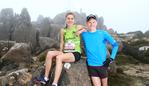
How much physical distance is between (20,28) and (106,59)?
60162mm

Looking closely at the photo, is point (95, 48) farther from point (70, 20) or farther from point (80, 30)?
point (70, 20)

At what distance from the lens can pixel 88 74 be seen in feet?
31.1

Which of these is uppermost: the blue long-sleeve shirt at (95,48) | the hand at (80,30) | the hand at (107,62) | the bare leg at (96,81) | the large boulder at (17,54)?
the hand at (80,30)

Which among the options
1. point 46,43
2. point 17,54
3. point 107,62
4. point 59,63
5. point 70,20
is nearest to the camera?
point 59,63

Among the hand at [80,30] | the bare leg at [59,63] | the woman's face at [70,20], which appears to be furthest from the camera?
the woman's face at [70,20]

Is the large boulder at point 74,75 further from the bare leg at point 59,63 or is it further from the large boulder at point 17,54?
the large boulder at point 17,54

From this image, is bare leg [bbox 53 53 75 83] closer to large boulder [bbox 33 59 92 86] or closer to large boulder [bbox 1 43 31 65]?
large boulder [bbox 33 59 92 86]

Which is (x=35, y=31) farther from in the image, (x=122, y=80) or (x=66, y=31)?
(x=66, y=31)

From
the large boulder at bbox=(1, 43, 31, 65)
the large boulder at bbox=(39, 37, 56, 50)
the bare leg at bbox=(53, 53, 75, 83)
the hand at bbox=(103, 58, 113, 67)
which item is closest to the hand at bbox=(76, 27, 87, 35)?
the bare leg at bbox=(53, 53, 75, 83)

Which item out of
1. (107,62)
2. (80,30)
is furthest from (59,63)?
(107,62)

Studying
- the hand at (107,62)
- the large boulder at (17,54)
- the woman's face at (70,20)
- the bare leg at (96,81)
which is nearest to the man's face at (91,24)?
the woman's face at (70,20)

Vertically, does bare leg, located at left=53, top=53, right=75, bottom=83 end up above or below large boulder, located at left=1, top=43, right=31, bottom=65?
above

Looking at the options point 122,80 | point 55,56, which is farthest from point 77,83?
point 122,80

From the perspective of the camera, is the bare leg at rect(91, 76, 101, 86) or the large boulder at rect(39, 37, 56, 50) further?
the large boulder at rect(39, 37, 56, 50)
